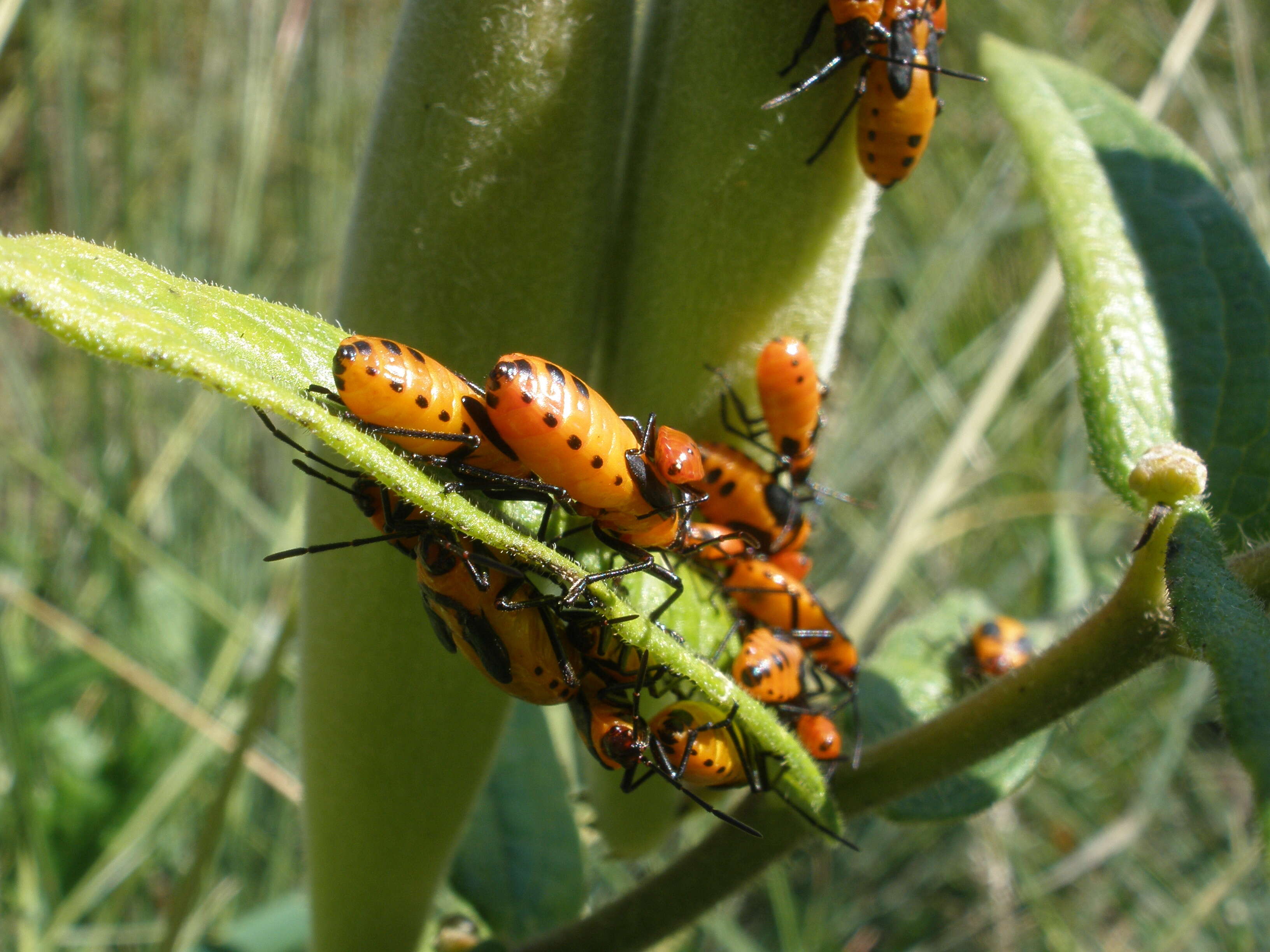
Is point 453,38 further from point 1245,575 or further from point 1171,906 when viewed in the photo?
point 1171,906

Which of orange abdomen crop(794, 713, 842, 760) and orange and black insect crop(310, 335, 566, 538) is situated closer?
orange and black insect crop(310, 335, 566, 538)

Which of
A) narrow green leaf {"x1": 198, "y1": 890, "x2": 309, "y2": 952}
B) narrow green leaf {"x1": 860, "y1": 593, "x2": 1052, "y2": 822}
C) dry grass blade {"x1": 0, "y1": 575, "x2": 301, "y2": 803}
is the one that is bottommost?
narrow green leaf {"x1": 198, "y1": 890, "x2": 309, "y2": 952}

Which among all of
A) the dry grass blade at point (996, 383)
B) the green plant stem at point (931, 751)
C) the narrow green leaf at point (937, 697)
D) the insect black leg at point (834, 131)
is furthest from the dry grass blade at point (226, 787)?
the dry grass blade at point (996, 383)

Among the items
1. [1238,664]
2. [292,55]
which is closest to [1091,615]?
[1238,664]

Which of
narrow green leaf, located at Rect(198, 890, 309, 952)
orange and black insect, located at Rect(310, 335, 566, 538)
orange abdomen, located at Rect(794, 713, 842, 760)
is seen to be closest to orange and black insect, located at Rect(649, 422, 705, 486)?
orange and black insect, located at Rect(310, 335, 566, 538)

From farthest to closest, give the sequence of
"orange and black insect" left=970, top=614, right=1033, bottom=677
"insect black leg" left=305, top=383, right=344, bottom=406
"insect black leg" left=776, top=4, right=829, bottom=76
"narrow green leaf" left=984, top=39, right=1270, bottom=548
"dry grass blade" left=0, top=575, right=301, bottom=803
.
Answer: "dry grass blade" left=0, top=575, right=301, bottom=803
"orange and black insect" left=970, top=614, right=1033, bottom=677
"narrow green leaf" left=984, top=39, right=1270, bottom=548
"insect black leg" left=776, top=4, right=829, bottom=76
"insect black leg" left=305, top=383, right=344, bottom=406

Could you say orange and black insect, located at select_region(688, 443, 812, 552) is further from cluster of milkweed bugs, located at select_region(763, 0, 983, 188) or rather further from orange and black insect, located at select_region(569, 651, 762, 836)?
cluster of milkweed bugs, located at select_region(763, 0, 983, 188)

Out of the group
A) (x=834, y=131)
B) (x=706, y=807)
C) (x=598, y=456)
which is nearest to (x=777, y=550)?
(x=706, y=807)
